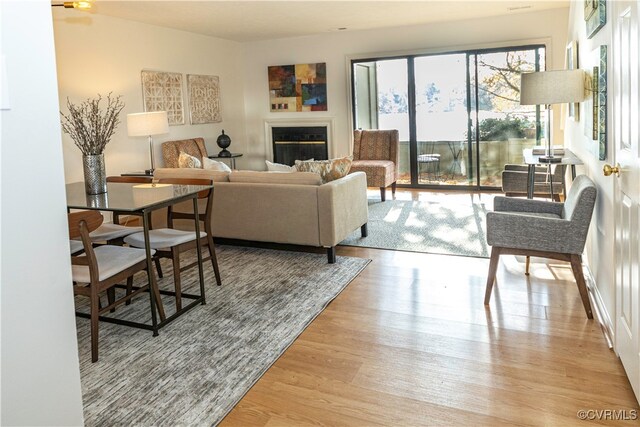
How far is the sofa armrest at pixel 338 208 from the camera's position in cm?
423

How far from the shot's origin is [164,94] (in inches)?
291

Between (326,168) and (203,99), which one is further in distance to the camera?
(203,99)

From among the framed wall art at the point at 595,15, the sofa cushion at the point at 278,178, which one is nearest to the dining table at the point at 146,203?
the sofa cushion at the point at 278,178

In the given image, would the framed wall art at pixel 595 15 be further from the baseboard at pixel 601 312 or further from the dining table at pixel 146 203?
the dining table at pixel 146 203

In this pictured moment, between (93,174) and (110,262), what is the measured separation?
807 millimetres

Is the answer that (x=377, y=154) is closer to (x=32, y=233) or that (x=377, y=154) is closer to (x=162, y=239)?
(x=162, y=239)

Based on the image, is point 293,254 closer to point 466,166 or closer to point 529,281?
point 529,281

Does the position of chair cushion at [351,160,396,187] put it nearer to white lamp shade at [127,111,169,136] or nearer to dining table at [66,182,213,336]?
white lamp shade at [127,111,169,136]

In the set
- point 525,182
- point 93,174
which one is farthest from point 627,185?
point 525,182

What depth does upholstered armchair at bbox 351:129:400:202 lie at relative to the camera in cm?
712

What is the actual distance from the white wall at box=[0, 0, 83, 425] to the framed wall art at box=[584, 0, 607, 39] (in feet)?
9.16

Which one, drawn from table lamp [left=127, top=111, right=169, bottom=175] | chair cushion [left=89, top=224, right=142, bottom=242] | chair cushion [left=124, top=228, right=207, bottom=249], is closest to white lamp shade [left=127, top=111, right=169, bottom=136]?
table lamp [left=127, top=111, right=169, bottom=175]

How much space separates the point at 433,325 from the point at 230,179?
2375 mm

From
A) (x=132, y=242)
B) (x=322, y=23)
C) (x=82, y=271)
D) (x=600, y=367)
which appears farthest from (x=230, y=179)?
(x=322, y=23)
